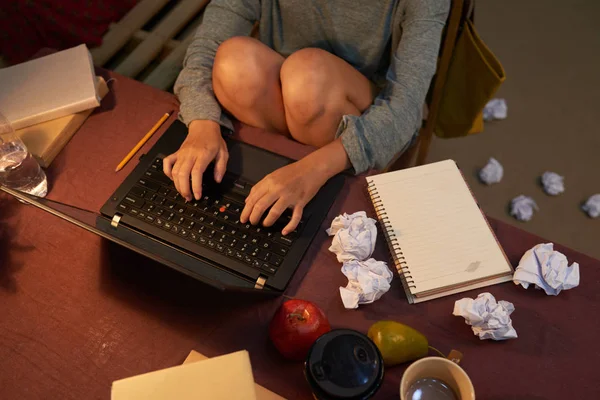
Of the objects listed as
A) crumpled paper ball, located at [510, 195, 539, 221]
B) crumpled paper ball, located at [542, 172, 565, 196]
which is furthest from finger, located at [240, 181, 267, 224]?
crumpled paper ball, located at [542, 172, 565, 196]

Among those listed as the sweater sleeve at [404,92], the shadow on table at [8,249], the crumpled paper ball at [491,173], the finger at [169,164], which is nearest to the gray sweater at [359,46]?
the sweater sleeve at [404,92]

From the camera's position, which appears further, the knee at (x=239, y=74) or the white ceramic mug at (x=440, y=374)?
the knee at (x=239, y=74)

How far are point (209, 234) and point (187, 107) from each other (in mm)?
281

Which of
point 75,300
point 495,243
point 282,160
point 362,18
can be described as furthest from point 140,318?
point 362,18

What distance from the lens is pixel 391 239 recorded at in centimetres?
76

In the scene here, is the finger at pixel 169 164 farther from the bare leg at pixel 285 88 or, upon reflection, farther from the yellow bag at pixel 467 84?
the yellow bag at pixel 467 84

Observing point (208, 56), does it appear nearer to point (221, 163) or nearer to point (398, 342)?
point (221, 163)

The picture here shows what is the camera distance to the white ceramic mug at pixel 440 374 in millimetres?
583

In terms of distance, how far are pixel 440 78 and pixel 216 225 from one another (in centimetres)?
68

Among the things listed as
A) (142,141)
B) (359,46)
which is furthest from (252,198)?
(359,46)

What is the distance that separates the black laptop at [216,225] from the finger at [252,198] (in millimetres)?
14

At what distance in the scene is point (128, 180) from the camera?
2.73ft

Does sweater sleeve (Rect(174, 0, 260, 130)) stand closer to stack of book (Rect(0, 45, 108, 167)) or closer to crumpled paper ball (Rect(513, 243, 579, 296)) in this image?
stack of book (Rect(0, 45, 108, 167))

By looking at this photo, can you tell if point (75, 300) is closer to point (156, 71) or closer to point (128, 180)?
point (128, 180)
